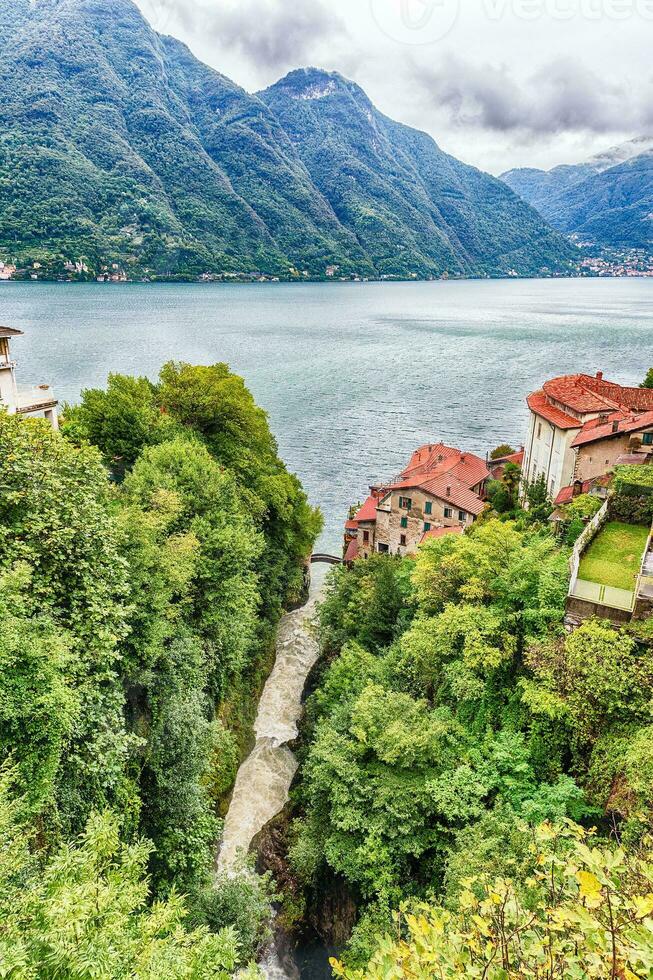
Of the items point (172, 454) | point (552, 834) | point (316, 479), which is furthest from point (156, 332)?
point (552, 834)

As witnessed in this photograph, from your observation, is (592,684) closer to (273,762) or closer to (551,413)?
(273,762)

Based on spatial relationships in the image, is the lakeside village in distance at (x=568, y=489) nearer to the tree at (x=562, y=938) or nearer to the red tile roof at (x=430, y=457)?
the red tile roof at (x=430, y=457)

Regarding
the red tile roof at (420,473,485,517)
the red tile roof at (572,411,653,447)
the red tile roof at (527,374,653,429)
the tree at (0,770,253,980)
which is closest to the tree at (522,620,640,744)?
the tree at (0,770,253,980)

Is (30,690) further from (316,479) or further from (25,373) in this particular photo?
(25,373)

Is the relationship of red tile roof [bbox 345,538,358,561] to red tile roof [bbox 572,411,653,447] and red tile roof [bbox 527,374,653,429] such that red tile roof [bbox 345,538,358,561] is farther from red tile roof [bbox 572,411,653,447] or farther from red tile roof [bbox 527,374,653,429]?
red tile roof [bbox 572,411,653,447]

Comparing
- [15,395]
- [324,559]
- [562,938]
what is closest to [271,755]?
[15,395]

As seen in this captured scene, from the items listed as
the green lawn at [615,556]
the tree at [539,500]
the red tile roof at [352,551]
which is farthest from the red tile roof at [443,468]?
the green lawn at [615,556]
